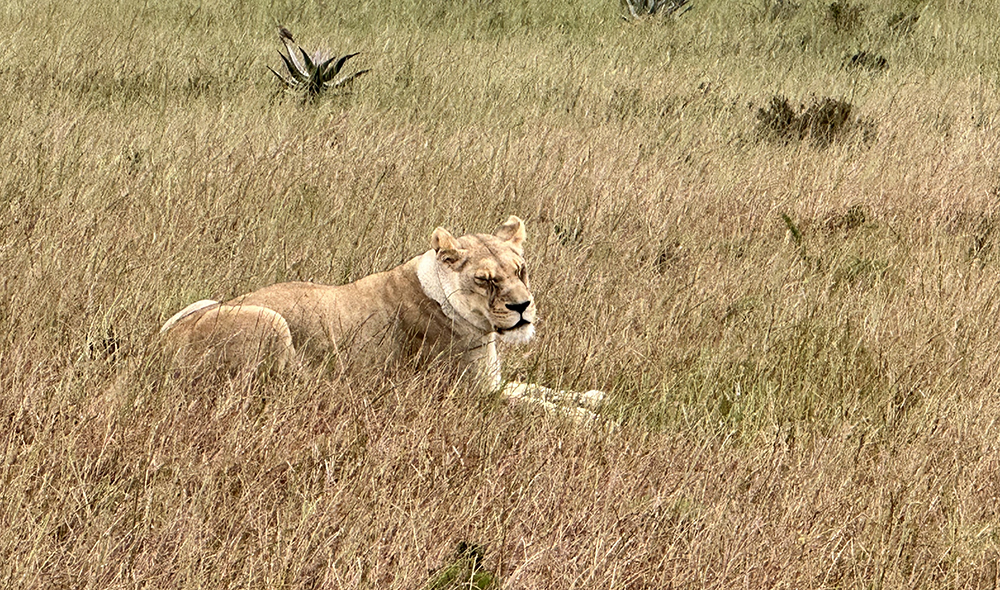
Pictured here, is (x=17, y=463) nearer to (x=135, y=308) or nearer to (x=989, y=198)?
(x=135, y=308)

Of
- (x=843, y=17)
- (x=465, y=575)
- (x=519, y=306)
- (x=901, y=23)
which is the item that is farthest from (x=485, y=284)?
(x=901, y=23)

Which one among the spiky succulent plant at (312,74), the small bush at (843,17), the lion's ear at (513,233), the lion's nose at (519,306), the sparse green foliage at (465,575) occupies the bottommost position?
the sparse green foliage at (465,575)

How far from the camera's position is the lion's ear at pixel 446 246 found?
3.59 meters

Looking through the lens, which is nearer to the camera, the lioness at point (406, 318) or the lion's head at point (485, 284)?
the lioness at point (406, 318)

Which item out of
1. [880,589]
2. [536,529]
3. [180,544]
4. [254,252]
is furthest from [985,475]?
[254,252]

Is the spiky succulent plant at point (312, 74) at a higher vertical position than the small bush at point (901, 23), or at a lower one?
lower

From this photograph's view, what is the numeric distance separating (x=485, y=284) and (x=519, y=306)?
0.45 feet

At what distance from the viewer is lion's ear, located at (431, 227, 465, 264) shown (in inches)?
141

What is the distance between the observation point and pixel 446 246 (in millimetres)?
3596

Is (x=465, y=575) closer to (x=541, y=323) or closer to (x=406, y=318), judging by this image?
(x=406, y=318)

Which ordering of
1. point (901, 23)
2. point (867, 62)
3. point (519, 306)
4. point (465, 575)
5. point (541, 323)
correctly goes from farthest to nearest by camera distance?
point (901, 23), point (867, 62), point (541, 323), point (519, 306), point (465, 575)

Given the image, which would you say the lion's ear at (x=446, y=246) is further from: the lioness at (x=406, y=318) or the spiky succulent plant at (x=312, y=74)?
the spiky succulent plant at (x=312, y=74)

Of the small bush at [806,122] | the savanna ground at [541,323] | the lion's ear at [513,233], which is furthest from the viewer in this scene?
the small bush at [806,122]

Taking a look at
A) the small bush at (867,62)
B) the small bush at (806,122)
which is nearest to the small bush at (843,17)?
the small bush at (867,62)
